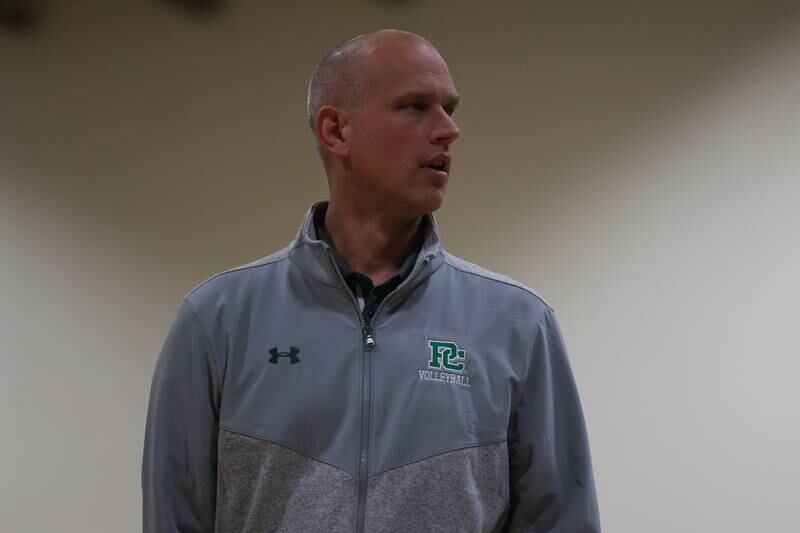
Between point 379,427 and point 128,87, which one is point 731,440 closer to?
point 379,427

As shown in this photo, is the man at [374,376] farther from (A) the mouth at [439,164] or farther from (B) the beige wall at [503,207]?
(B) the beige wall at [503,207]

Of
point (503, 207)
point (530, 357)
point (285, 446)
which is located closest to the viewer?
point (285, 446)

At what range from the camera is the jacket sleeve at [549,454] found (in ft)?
4.19

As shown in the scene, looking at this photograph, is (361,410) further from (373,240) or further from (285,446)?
(373,240)

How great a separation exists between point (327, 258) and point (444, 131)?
0.82 feet

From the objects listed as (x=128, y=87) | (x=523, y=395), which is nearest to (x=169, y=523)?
(x=523, y=395)

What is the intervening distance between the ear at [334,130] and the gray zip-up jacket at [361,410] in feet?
0.46

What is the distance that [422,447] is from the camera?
1.20 metres

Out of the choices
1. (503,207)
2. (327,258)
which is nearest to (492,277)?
(327,258)

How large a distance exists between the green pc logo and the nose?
0.29m

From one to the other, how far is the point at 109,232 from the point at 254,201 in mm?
429

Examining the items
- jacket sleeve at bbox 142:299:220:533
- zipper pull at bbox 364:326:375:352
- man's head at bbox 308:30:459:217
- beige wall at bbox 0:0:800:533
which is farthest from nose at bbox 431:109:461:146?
beige wall at bbox 0:0:800:533

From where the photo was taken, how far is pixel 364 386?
48.4 inches

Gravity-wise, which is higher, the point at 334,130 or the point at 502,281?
the point at 334,130
